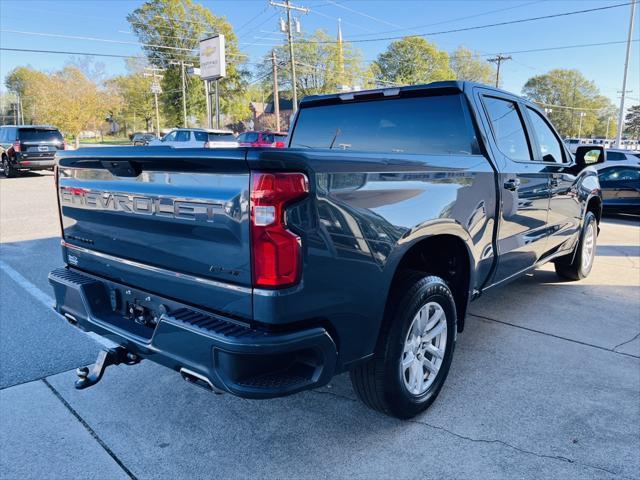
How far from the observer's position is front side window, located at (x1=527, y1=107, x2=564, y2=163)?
4.41 metres

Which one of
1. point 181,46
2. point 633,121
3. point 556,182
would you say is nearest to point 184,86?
point 181,46

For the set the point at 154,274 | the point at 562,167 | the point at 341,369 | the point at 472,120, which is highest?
the point at 472,120

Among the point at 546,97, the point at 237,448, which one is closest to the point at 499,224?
the point at 237,448

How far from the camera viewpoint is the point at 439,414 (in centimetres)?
299

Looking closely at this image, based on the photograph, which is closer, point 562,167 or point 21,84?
point 562,167

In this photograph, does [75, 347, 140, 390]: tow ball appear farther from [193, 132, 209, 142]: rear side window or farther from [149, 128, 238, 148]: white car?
[193, 132, 209, 142]: rear side window

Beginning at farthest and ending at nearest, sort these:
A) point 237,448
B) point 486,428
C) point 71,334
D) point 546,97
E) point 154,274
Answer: point 546,97 < point 71,334 < point 486,428 < point 237,448 < point 154,274

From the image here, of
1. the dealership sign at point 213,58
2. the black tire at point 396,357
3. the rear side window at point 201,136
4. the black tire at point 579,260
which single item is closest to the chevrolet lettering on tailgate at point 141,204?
the black tire at point 396,357

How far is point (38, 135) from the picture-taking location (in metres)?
19.3

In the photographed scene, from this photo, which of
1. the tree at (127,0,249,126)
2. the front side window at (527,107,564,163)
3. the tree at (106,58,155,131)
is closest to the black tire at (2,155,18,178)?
the front side window at (527,107,564,163)

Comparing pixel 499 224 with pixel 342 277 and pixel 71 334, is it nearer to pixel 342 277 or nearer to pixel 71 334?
pixel 342 277

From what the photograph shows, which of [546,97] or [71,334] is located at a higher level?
[546,97]

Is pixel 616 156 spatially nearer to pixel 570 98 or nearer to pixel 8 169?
pixel 8 169

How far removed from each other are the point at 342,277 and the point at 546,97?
362 ft
